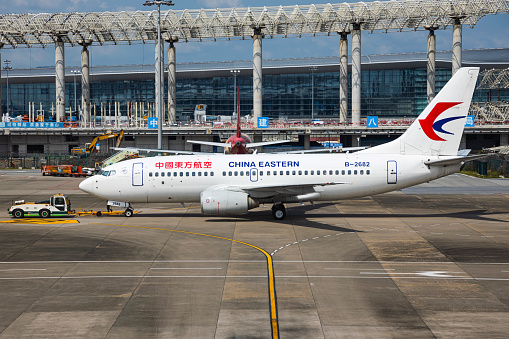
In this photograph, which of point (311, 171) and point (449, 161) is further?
point (311, 171)

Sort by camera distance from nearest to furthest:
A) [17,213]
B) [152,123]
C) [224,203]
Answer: [224,203]
[17,213]
[152,123]

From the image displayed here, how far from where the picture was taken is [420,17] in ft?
309

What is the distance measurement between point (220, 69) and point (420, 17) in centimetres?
8794

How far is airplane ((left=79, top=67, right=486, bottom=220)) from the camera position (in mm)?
40219

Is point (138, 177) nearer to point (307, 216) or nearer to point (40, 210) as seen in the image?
point (40, 210)

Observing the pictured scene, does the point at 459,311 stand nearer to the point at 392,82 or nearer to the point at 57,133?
the point at 57,133

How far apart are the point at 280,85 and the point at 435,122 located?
136 metres

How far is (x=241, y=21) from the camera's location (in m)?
99.6

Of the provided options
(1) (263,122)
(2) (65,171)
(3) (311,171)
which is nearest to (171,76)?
(1) (263,122)

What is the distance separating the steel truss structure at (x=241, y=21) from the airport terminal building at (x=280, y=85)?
60029 mm

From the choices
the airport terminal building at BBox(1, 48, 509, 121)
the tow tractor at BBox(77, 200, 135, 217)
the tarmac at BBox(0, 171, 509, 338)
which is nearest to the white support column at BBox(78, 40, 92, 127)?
the airport terminal building at BBox(1, 48, 509, 121)

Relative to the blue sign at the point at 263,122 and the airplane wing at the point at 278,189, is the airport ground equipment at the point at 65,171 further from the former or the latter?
the airplane wing at the point at 278,189

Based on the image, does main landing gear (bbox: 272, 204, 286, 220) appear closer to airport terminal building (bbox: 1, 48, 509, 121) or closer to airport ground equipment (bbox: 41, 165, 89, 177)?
airport ground equipment (bbox: 41, 165, 89, 177)

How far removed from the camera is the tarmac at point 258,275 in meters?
19.3
